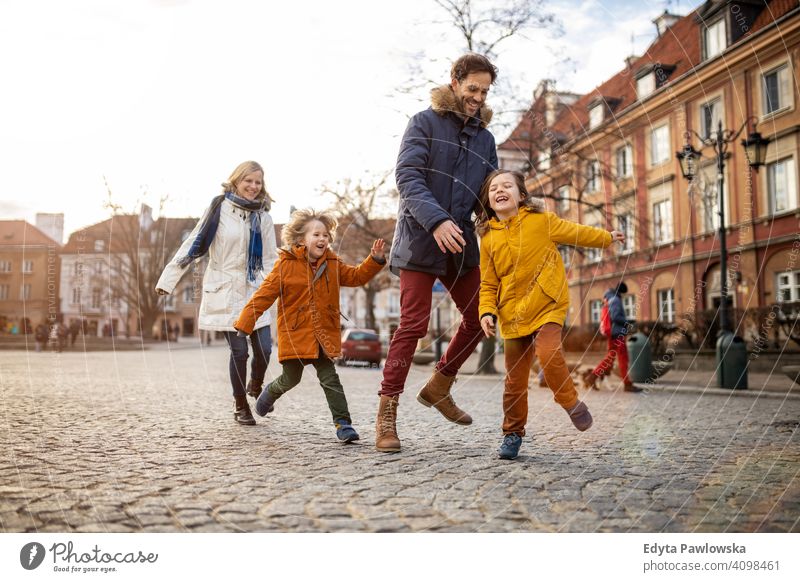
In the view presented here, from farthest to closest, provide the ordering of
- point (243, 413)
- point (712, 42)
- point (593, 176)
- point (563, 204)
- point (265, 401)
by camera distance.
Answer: point (563, 204), point (593, 176), point (712, 42), point (243, 413), point (265, 401)

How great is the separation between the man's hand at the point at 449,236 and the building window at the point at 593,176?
26.2 feet

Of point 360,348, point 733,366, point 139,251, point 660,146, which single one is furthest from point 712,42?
point 360,348

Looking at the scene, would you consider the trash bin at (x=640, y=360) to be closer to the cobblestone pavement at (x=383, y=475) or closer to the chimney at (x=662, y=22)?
the cobblestone pavement at (x=383, y=475)

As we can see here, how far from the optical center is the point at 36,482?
2.81 metres

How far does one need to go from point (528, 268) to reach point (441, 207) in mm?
524

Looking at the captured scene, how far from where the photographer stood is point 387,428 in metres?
3.61

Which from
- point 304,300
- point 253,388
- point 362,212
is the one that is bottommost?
point 253,388

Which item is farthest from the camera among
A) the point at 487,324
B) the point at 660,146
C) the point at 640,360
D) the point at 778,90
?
the point at 660,146

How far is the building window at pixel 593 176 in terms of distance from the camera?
1125 centimetres

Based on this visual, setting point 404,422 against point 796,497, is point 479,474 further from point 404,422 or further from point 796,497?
point 404,422

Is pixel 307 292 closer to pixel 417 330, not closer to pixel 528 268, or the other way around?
pixel 417 330

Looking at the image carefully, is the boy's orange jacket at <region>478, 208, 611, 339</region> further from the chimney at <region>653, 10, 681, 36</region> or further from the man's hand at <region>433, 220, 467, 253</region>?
the chimney at <region>653, 10, 681, 36</region>
